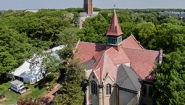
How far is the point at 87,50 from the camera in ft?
144

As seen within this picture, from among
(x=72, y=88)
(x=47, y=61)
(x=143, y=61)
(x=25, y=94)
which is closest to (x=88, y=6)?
(x=47, y=61)

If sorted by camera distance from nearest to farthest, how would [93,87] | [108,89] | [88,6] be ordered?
[108,89]
[93,87]
[88,6]

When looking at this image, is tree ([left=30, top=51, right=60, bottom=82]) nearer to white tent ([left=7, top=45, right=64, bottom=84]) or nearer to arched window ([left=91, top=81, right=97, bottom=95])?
white tent ([left=7, top=45, right=64, bottom=84])

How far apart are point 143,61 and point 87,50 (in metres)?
14.5

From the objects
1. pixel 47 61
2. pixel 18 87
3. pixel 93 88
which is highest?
pixel 47 61

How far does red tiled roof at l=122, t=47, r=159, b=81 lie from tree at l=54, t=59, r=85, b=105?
39.4 ft

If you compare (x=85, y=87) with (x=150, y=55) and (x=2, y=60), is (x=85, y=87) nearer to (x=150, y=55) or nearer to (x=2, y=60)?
(x=150, y=55)

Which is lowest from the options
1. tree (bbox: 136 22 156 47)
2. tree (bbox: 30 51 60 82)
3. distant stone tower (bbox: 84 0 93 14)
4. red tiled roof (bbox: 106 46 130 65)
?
tree (bbox: 30 51 60 82)

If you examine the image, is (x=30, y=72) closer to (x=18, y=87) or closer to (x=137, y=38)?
(x=18, y=87)

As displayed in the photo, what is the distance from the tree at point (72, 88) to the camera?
96.6 feet

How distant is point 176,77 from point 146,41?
3699cm

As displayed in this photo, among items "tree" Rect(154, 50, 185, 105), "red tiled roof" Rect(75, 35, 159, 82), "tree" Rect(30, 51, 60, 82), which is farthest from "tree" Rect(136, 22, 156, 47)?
"tree" Rect(154, 50, 185, 105)

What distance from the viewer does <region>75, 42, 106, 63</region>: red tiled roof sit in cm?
4209

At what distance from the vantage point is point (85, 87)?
115 feet
